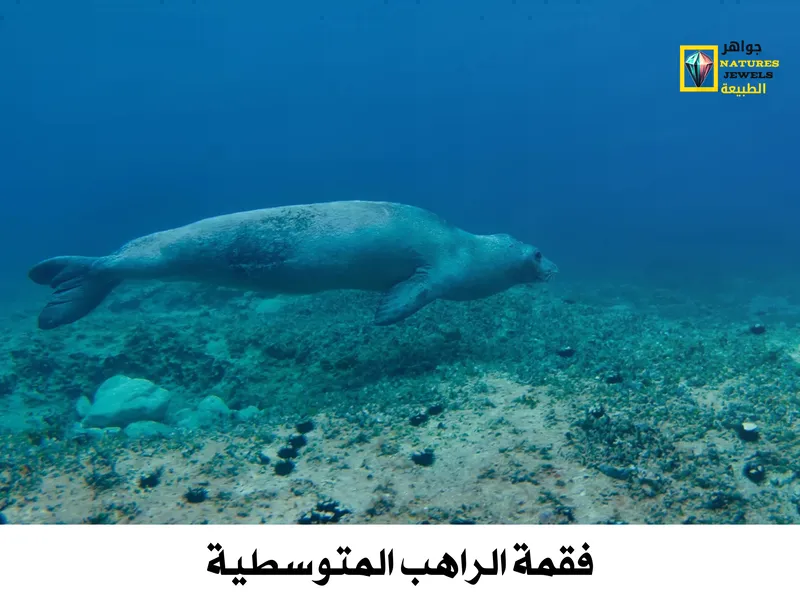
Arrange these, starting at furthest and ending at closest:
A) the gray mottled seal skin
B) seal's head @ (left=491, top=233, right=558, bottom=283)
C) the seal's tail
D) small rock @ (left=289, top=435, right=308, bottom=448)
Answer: seal's head @ (left=491, top=233, right=558, bottom=283) → the seal's tail → the gray mottled seal skin → small rock @ (left=289, top=435, right=308, bottom=448)

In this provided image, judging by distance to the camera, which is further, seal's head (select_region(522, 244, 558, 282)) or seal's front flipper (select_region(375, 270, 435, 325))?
seal's head (select_region(522, 244, 558, 282))

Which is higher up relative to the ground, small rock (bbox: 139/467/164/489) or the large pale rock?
the large pale rock

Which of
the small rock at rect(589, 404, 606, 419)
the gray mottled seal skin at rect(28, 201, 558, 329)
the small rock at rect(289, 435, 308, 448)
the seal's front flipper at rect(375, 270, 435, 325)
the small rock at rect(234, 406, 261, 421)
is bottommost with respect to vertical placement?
the small rock at rect(289, 435, 308, 448)

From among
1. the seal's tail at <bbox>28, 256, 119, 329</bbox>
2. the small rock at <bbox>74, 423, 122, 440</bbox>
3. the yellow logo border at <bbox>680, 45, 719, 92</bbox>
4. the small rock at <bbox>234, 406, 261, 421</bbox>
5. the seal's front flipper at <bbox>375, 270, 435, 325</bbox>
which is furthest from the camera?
the yellow logo border at <bbox>680, 45, 719, 92</bbox>

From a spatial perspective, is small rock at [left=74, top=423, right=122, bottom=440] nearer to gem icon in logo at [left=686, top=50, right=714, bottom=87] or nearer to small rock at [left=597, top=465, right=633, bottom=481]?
small rock at [left=597, top=465, right=633, bottom=481]

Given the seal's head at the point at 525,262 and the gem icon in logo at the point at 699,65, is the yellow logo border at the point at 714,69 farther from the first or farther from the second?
the seal's head at the point at 525,262

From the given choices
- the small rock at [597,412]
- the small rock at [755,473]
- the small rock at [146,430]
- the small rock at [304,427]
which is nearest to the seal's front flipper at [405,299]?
the small rock at [304,427]

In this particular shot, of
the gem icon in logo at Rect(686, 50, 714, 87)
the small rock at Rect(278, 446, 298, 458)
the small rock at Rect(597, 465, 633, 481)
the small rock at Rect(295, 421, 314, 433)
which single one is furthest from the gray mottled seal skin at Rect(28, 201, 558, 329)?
the gem icon in logo at Rect(686, 50, 714, 87)

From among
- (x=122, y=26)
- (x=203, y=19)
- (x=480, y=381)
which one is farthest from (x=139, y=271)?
(x=203, y=19)

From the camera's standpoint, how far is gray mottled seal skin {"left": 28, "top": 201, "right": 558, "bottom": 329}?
23.2 feet

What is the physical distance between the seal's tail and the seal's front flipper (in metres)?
4.44

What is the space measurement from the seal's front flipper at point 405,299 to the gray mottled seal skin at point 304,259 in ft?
0.05

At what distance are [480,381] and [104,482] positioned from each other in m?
4.31
